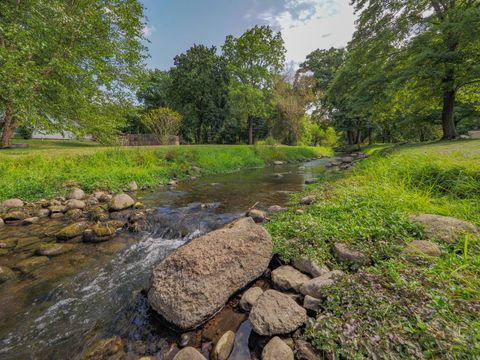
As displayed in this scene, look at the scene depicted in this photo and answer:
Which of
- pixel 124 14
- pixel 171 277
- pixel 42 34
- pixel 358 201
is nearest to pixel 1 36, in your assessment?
pixel 42 34

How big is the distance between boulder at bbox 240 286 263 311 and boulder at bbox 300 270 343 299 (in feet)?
1.81

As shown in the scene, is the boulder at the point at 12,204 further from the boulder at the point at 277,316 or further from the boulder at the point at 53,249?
the boulder at the point at 277,316

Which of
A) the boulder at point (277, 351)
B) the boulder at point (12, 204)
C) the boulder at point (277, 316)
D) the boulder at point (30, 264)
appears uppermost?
the boulder at point (12, 204)

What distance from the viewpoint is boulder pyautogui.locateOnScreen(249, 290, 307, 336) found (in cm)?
206

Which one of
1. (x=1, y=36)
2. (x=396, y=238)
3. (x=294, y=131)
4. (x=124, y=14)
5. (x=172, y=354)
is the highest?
(x=124, y=14)

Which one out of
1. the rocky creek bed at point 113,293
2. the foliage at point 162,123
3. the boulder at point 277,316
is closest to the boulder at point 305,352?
the rocky creek bed at point 113,293

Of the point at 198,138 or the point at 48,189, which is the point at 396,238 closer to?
the point at 48,189

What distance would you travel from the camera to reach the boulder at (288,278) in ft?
8.69

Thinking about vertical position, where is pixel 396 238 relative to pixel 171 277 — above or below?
above

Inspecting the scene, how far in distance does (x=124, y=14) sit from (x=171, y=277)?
1684cm

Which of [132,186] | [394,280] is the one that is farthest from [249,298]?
[132,186]

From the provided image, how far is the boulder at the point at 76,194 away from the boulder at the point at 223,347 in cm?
718

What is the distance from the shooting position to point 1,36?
9750 millimetres

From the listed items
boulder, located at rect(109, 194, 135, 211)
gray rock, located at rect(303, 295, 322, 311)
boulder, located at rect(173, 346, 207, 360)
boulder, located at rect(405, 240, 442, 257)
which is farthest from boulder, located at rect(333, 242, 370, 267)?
boulder, located at rect(109, 194, 135, 211)
